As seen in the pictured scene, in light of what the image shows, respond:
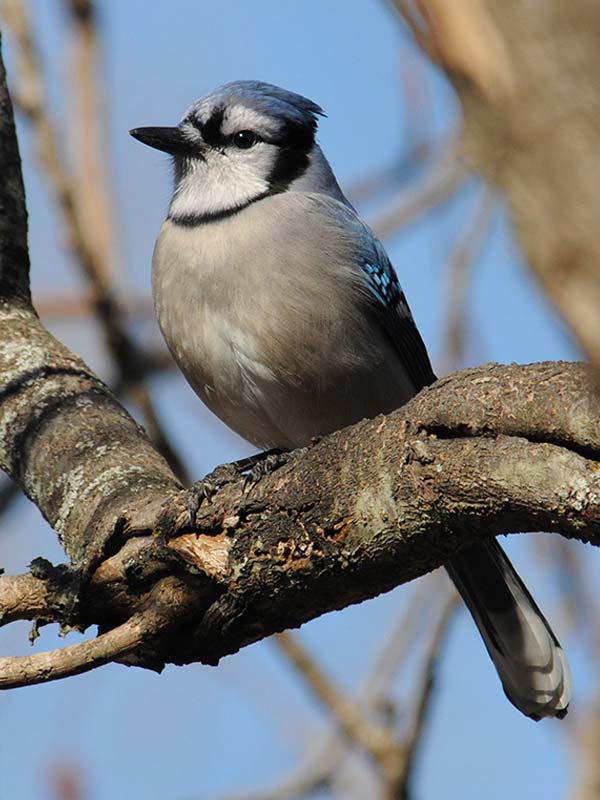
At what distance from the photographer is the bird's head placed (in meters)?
4.57

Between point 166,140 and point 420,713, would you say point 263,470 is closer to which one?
point 420,713

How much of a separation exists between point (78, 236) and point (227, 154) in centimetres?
78

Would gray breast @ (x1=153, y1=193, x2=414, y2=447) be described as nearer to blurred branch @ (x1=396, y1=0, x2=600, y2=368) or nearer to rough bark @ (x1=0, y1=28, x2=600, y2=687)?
rough bark @ (x1=0, y1=28, x2=600, y2=687)

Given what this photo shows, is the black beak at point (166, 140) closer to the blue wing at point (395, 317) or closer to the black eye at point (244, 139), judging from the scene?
the black eye at point (244, 139)

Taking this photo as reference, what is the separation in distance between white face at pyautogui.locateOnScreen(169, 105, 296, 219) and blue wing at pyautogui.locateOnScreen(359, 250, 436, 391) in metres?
0.59

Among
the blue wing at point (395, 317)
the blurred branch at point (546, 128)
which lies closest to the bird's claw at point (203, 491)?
the blue wing at point (395, 317)

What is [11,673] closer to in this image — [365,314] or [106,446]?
[106,446]

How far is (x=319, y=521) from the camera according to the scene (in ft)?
8.35

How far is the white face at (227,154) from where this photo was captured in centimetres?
454

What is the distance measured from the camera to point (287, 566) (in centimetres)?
257

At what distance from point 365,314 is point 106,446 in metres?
1.23

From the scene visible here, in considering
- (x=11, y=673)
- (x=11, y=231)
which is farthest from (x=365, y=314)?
(x=11, y=673)

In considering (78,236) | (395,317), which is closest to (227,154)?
(78,236)

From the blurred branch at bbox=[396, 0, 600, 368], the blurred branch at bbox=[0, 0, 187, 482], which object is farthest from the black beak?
the blurred branch at bbox=[396, 0, 600, 368]
